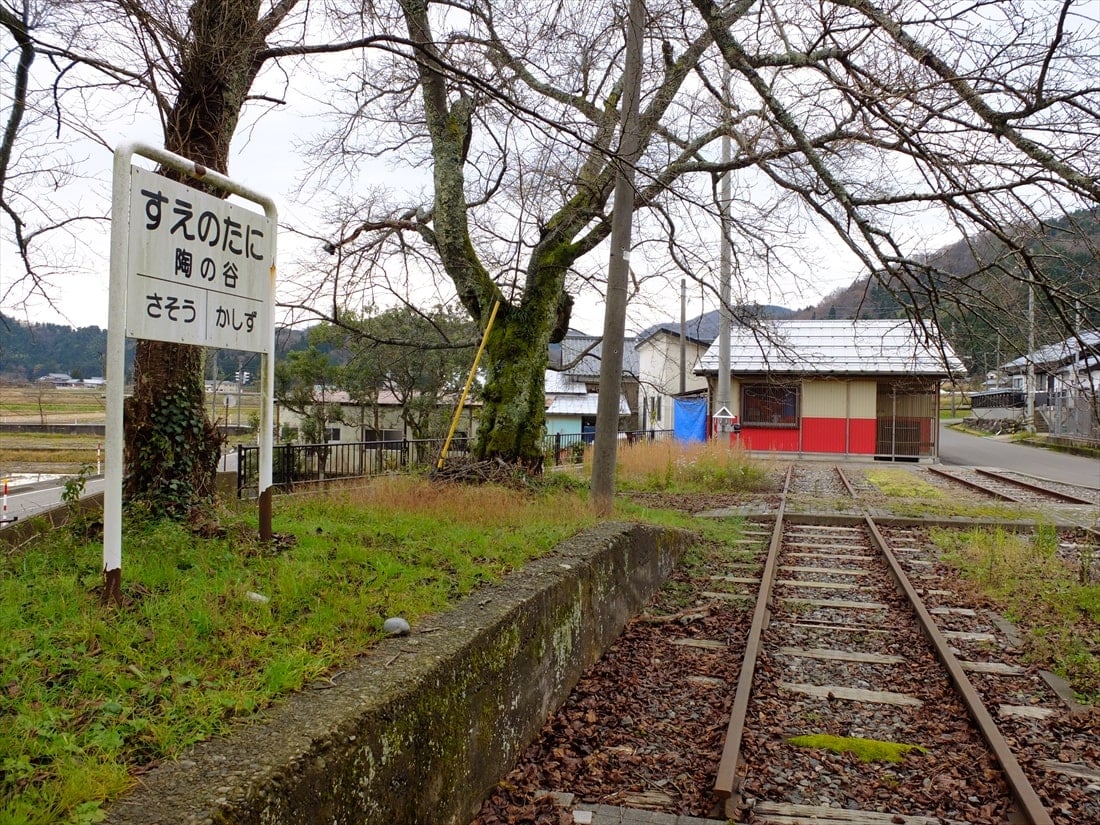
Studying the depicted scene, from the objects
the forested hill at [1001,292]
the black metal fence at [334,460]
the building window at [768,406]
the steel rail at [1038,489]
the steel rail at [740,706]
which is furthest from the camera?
the building window at [768,406]

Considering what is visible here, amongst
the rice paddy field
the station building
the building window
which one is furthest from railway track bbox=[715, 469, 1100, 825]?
the building window

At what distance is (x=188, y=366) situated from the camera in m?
5.82

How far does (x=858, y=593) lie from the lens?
796cm

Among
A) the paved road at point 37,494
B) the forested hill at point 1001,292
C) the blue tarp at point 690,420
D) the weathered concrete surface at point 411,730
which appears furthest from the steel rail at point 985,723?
the blue tarp at point 690,420

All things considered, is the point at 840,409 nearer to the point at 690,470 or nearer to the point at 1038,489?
the point at 1038,489

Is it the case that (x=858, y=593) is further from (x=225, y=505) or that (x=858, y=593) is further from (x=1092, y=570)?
(x=225, y=505)

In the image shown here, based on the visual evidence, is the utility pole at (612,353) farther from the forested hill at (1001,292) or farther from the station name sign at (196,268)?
the station name sign at (196,268)

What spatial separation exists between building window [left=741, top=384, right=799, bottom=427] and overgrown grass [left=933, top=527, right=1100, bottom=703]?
17.3 meters

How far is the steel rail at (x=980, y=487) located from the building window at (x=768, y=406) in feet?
19.3

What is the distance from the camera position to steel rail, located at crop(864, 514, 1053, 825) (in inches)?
141

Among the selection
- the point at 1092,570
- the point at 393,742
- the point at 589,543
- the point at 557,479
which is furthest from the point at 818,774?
the point at 557,479

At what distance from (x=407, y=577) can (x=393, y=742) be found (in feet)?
6.31

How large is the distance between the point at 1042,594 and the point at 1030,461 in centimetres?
2382

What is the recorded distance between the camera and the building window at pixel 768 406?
27.8 metres
